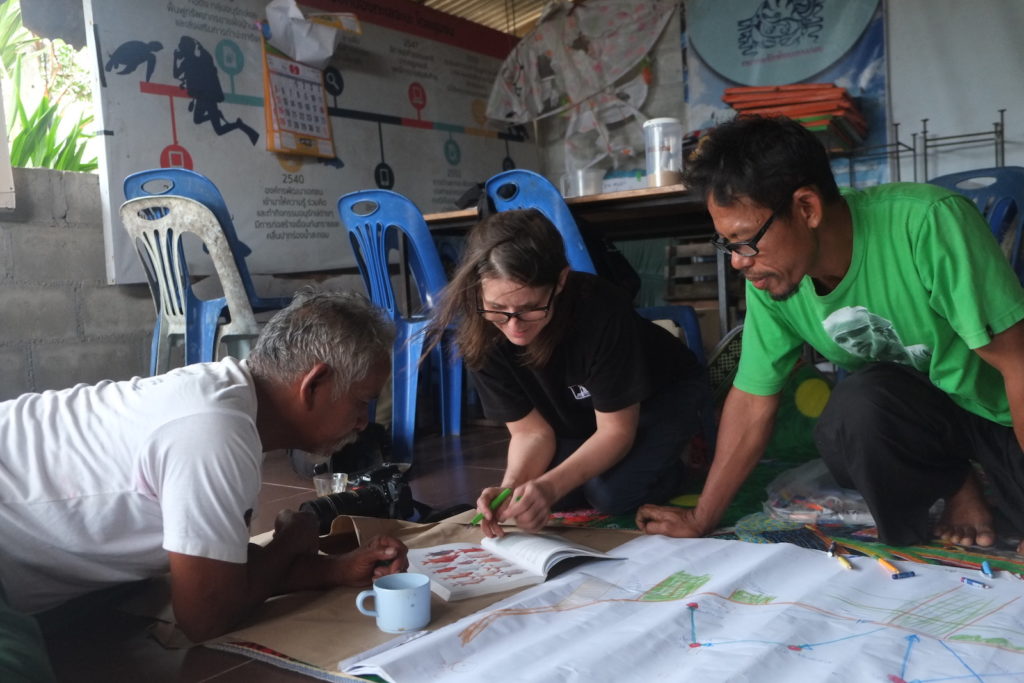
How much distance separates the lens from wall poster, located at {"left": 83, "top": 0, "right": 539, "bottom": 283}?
12.4 feet

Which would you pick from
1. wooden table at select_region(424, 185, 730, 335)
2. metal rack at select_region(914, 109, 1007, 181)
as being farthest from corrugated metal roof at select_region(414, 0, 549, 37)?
metal rack at select_region(914, 109, 1007, 181)

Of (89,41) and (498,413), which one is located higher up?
(89,41)

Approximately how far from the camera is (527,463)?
1.92m

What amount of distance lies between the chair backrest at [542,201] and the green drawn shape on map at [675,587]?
58.5 inches

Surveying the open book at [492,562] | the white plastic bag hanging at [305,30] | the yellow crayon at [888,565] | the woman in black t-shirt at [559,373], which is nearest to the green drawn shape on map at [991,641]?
the yellow crayon at [888,565]

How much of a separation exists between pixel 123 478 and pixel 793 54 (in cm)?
462

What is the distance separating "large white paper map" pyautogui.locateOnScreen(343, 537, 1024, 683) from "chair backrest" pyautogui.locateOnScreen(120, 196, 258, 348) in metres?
2.14

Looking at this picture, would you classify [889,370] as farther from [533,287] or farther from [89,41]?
[89,41]

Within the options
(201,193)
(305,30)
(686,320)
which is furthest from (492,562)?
(305,30)

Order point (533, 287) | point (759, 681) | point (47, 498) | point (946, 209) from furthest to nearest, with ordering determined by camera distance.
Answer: point (533, 287), point (946, 209), point (47, 498), point (759, 681)

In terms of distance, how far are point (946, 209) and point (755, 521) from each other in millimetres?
842

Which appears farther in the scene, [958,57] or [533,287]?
[958,57]

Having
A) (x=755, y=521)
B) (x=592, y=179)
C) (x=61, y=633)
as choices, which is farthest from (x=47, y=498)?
(x=592, y=179)

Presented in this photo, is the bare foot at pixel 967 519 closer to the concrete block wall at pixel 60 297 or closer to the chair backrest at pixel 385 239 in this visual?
the chair backrest at pixel 385 239
